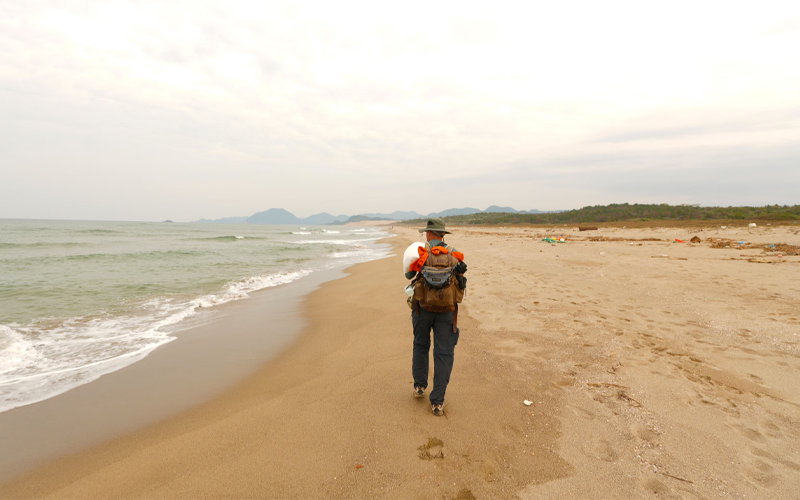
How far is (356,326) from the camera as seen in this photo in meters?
7.27

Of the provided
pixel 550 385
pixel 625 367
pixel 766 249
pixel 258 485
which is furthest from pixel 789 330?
pixel 766 249

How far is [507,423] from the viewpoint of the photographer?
3543mm

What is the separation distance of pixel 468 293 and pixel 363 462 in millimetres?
6646

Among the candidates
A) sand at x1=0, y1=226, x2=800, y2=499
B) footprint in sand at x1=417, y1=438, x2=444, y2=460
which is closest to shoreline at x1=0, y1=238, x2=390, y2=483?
sand at x1=0, y1=226, x2=800, y2=499

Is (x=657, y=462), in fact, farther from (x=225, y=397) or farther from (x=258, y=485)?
(x=225, y=397)

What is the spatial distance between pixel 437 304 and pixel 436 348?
53 cm

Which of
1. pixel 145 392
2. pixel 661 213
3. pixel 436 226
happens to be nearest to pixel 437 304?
pixel 436 226

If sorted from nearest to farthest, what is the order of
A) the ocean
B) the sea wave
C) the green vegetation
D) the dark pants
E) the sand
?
the sand → the dark pants → the sea wave → the ocean → the green vegetation

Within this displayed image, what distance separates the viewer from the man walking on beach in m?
3.66

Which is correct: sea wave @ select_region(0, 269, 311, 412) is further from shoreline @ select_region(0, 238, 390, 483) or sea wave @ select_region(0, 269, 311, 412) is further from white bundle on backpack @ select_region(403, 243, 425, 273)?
white bundle on backpack @ select_region(403, 243, 425, 273)

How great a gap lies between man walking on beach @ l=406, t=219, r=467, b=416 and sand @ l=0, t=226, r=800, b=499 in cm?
41

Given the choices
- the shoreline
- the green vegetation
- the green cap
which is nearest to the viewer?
the shoreline

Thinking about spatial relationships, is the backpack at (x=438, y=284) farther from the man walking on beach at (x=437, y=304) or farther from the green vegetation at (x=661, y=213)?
the green vegetation at (x=661, y=213)

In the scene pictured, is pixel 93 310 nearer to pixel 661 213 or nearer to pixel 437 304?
pixel 437 304
